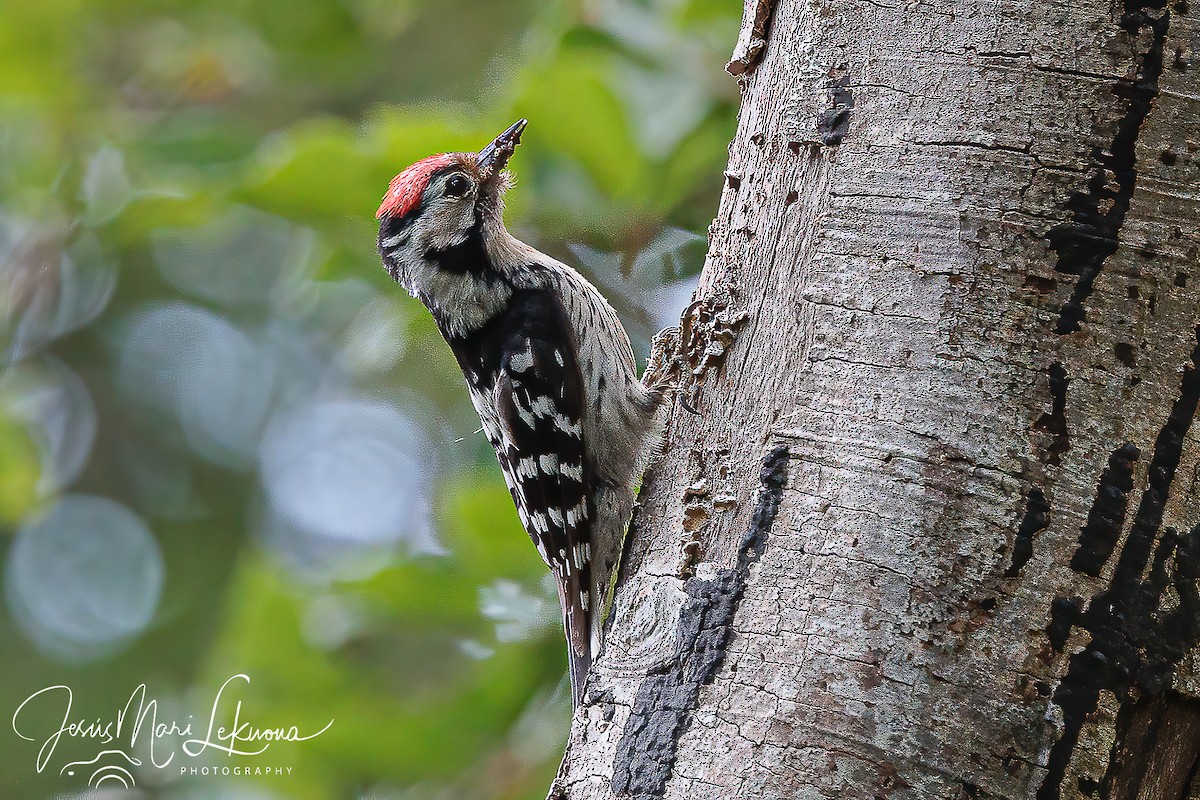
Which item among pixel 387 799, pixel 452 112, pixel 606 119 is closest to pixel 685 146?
pixel 606 119

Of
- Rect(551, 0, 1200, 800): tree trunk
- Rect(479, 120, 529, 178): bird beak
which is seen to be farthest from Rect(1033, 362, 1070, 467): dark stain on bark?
Rect(479, 120, 529, 178): bird beak

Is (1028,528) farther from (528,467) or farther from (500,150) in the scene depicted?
(500,150)

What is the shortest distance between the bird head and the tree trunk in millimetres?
1480

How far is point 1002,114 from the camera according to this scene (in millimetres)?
1548

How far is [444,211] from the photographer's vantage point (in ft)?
10.1

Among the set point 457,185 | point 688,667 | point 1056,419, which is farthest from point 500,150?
point 1056,419

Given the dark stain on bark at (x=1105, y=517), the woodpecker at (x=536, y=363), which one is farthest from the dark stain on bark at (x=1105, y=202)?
the woodpecker at (x=536, y=363)

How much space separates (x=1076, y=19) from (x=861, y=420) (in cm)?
67

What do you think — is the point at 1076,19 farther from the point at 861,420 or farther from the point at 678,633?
the point at 678,633

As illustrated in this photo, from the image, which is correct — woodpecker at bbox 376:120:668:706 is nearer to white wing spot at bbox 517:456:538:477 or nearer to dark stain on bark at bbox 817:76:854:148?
white wing spot at bbox 517:456:538:477

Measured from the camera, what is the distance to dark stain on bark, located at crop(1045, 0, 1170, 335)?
57.9 inches

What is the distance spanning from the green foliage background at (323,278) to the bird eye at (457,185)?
4.9 inches

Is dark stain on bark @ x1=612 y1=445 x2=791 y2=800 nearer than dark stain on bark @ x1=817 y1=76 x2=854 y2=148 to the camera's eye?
Yes

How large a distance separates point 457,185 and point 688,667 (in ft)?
6.11
